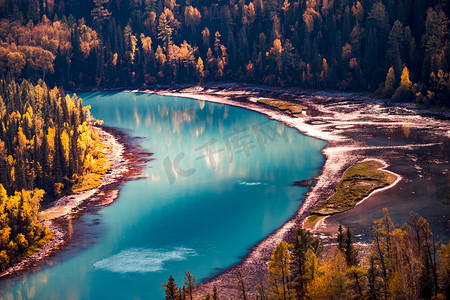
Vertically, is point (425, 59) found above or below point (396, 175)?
above

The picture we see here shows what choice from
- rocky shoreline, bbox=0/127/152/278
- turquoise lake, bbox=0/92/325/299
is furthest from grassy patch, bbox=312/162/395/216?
rocky shoreline, bbox=0/127/152/278

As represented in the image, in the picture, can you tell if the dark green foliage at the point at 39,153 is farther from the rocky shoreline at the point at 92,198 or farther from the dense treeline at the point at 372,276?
the dense treeline at the point at 372,276

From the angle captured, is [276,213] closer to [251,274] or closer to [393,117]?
[251,274]

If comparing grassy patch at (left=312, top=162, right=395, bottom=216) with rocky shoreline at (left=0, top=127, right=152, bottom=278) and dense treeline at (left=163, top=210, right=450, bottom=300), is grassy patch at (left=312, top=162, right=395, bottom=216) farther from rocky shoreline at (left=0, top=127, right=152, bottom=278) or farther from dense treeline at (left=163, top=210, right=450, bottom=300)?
rocky shoreline at (left=0, top=127, right=152, bottom=278)

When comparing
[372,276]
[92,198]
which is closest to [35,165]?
[92,198]

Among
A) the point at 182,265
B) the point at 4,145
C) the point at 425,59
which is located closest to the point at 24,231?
the point at 182,265

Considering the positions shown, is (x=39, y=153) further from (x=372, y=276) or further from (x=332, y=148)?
(x=372, y=276)
